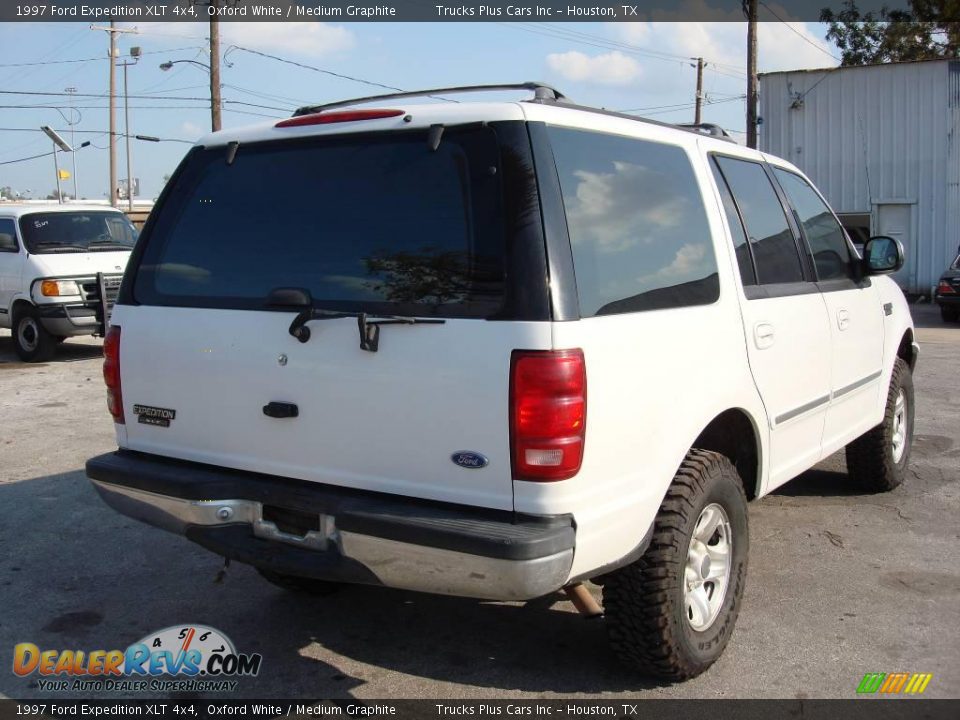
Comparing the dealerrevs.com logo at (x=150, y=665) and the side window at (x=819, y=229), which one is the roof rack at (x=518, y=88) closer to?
the side window at (x=819, y=229)

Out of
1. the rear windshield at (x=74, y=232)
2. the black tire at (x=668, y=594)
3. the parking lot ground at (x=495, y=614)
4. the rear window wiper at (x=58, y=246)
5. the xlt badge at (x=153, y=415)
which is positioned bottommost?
the parking lot ground at (x=495, y=614)

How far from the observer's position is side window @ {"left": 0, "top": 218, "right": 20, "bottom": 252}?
13.0 m

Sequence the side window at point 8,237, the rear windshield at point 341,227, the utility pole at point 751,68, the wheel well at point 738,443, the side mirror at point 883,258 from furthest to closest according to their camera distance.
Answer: the utility pole at point 751,68 → the side window at point 8,237 → the side mirror at point 883,258 → the wheel well at point 738,443 → the rear windshield at point 341,227

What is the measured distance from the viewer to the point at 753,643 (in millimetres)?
3922

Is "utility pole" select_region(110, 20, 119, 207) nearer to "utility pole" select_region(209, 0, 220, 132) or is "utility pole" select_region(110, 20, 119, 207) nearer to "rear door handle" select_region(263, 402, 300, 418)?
"utility pole" select_region(209, 0, 220, 132)

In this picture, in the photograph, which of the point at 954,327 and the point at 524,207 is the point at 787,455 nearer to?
the point at 524,207

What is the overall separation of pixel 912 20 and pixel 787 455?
35.7m

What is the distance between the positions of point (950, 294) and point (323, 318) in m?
16.6

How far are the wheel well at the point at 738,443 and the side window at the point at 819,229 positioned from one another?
45.6 inches

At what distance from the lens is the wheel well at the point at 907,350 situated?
6.03 m

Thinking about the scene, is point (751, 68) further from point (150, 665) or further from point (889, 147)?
point (150, 665)

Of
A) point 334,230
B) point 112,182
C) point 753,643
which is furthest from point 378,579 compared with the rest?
point 112,182

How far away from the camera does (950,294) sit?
17125mm

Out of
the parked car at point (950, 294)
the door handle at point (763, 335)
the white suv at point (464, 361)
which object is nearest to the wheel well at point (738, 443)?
the white suv at point (464, 361)
